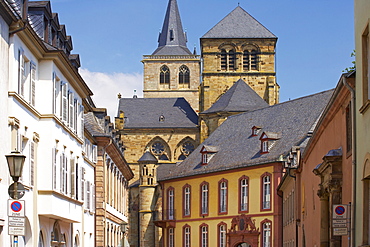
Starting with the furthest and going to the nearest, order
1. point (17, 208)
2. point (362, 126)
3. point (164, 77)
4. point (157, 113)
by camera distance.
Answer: point (164, 77), point (157, 113), point (362, 126), point (17, 208)

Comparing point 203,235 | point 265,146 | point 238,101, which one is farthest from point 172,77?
point 265,146

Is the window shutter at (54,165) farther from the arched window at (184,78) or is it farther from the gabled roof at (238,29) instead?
the arched window at (184,78)

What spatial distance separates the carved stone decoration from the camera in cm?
5941

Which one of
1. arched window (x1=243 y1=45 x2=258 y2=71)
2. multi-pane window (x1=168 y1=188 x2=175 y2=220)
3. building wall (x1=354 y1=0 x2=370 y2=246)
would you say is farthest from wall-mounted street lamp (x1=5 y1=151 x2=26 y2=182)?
arched window (x1=243 y1=45 x2=258 y2=71)

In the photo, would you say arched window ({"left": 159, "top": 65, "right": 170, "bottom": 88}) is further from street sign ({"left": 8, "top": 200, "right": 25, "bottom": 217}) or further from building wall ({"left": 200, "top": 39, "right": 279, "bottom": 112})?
street sign ({"left": 8, "top": 200, "right": 25, "bottom": 217})

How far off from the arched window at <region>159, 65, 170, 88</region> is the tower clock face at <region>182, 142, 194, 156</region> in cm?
3205

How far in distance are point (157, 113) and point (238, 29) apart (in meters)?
14.5

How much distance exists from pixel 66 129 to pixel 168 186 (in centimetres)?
4059

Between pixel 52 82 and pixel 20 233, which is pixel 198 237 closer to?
pixel 52 82

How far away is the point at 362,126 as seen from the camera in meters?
17.5

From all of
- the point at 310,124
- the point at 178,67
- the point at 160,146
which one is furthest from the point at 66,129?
the point at 178,67

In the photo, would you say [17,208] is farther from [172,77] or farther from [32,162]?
[172,77]

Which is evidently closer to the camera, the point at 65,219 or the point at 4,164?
the point at 4,164

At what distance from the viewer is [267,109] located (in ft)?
225
